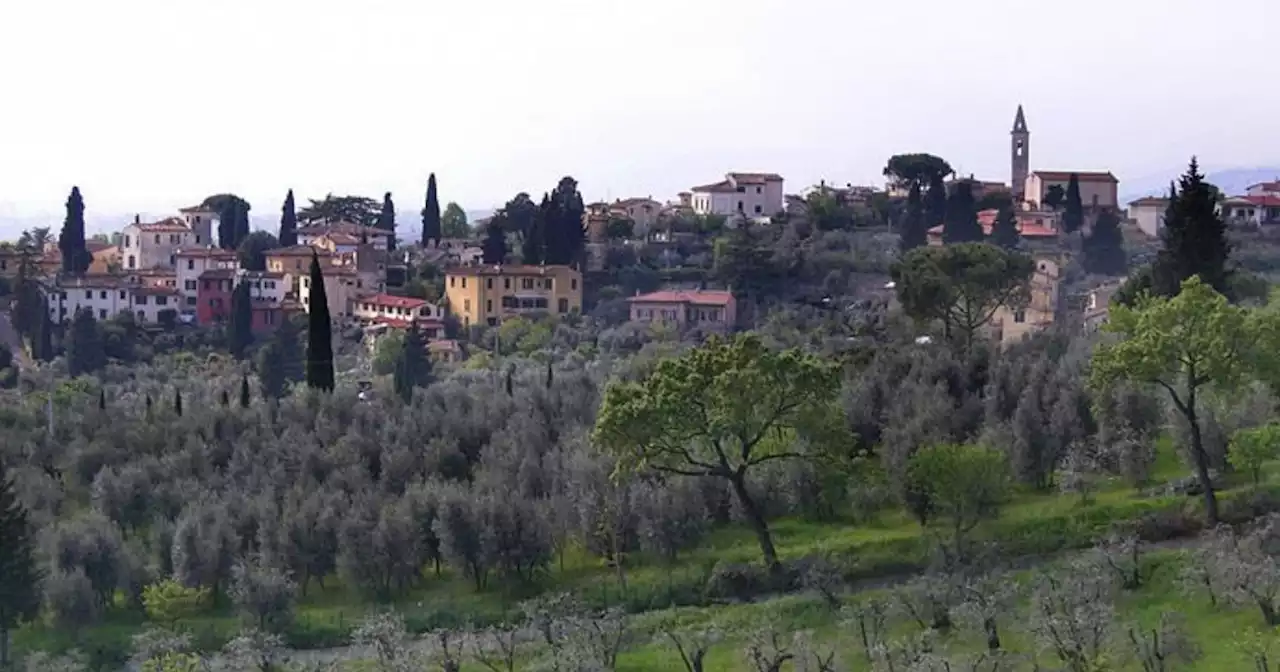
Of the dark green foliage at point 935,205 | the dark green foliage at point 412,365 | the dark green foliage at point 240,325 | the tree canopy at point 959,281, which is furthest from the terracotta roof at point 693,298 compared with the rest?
the tree canopy at point 959,281

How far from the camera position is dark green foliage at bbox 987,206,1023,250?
64.4 m

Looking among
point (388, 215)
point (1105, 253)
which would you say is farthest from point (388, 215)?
point (1105, 253)

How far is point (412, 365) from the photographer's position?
50625 millimetres

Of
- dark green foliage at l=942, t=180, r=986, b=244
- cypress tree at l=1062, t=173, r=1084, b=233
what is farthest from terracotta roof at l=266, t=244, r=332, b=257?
cypress tree at l=1062, t=173, r=1084, b=233

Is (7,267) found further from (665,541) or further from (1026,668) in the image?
(1026,668)

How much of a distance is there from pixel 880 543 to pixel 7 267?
180ft

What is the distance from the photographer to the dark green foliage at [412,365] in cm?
4751

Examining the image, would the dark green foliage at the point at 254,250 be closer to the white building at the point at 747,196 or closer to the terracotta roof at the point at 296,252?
the terracotta roof at the point at 296,252

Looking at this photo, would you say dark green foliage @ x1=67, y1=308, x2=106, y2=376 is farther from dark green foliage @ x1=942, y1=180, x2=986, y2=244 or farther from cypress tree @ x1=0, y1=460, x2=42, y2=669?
dark green foliage @ x1=942, y1=180, x2=986, y2=244

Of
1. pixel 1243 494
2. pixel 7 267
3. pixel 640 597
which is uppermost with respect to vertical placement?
pixel 7 267

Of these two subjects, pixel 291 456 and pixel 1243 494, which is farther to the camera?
pixel 291 456

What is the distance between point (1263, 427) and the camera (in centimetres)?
2759

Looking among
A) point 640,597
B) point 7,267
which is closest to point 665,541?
point 640,597

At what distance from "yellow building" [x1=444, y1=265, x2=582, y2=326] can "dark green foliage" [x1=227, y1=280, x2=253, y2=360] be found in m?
8.90
